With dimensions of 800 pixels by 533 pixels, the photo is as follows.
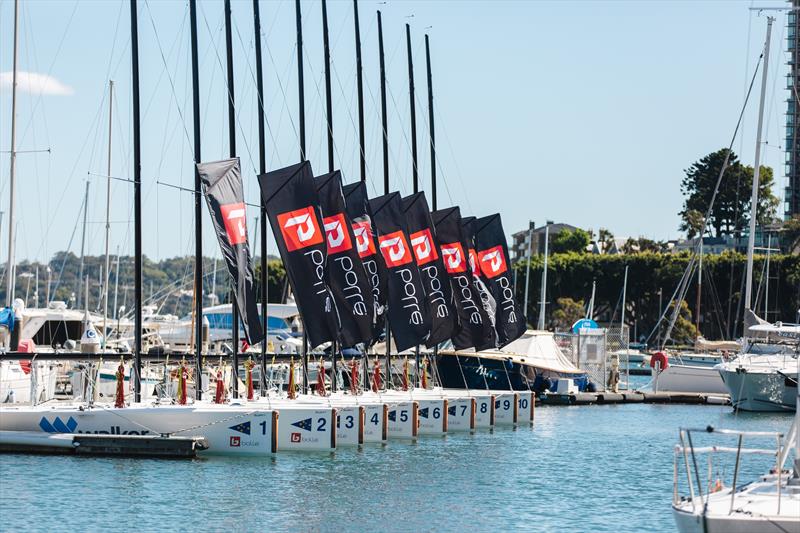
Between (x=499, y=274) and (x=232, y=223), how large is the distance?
22.1 m

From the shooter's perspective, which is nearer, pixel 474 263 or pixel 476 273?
pixel 476 273

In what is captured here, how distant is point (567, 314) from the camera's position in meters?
142

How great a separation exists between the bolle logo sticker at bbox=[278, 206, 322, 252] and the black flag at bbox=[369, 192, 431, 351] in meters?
7.68

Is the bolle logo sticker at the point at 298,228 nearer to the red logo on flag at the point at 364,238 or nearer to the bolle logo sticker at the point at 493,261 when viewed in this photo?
the red logo on flag at the point at 364,238

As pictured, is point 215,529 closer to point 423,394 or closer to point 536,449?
point 536,449

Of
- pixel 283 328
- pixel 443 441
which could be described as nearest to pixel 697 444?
pixel 443 441

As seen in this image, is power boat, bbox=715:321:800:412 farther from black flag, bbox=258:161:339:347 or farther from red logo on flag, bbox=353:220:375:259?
black flag, bbox=258:161:339:347

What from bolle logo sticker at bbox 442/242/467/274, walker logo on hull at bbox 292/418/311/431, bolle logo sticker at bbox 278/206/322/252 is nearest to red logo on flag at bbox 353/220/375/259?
bolle logo sticker at bbox 278/206/322/252

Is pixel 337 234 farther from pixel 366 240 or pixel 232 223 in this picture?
pixel 232 223

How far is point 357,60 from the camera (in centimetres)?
5800

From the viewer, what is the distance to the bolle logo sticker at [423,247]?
55.1 meters

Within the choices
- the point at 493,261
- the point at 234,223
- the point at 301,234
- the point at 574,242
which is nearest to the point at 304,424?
the point at 301,234

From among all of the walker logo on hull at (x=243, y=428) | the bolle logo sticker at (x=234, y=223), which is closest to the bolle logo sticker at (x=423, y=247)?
the bolle logo sticker at (x=234, y=223)

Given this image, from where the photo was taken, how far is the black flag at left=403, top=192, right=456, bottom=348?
55.1 m
